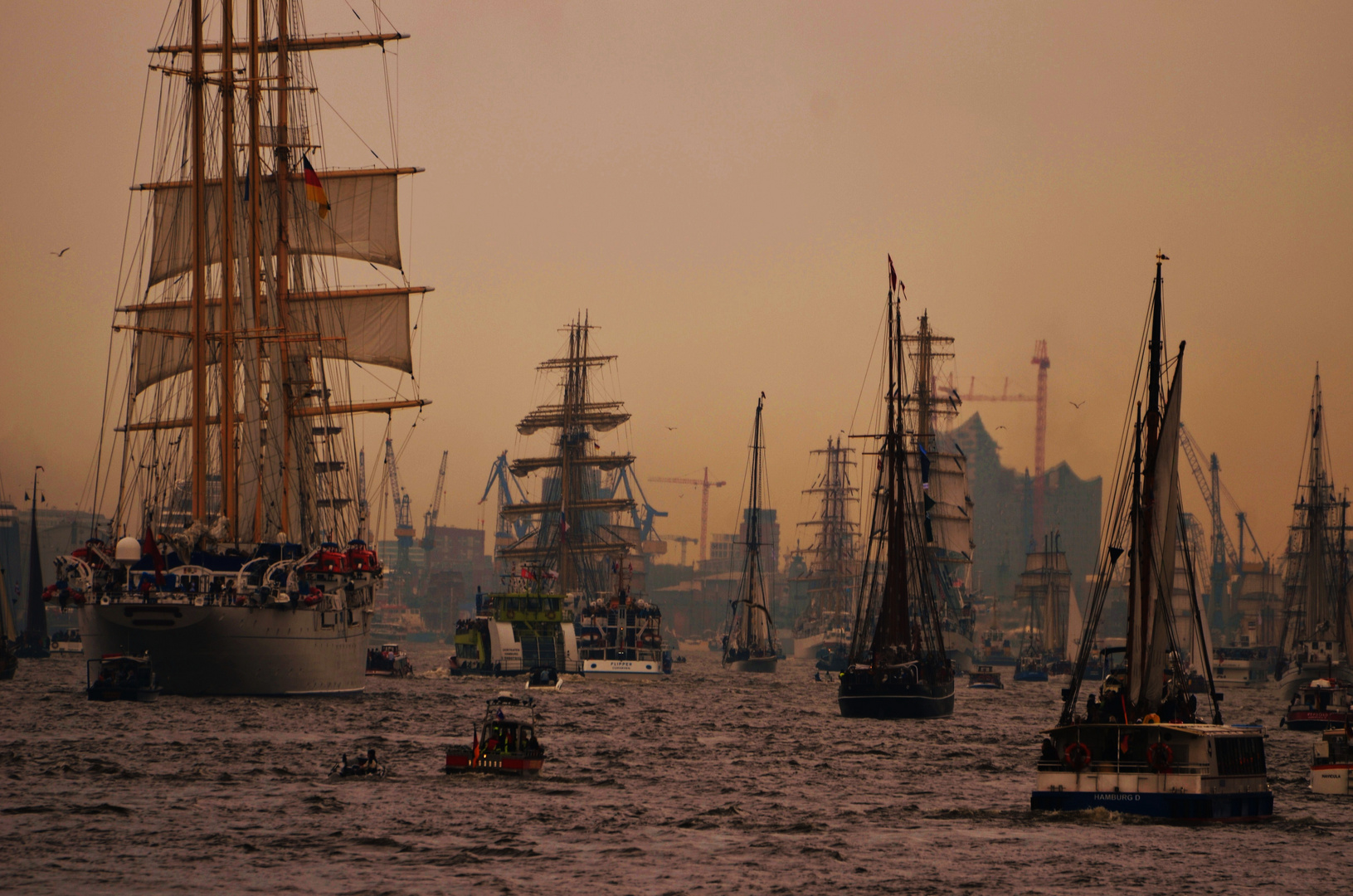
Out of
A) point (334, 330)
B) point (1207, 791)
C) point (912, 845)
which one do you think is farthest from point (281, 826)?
point (334, 330)

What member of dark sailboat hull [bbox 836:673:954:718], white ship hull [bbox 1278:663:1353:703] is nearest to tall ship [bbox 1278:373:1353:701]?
white ship hull [bbox 1278:663:1353:703]

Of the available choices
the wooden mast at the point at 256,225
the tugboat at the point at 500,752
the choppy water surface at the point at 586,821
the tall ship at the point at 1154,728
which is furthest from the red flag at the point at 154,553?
the tall ship at the point at 1154,728

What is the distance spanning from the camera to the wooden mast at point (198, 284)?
331 ft

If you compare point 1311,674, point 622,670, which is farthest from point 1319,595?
point 622,670

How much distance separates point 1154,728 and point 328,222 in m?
100

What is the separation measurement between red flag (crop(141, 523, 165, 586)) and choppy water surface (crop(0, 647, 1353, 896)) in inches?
445

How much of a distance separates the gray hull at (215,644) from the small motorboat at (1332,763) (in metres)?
59.0

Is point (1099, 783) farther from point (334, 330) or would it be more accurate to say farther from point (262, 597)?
point (334, 330)

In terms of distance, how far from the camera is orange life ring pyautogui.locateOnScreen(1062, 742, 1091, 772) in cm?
4706

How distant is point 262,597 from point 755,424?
106371 millimetres

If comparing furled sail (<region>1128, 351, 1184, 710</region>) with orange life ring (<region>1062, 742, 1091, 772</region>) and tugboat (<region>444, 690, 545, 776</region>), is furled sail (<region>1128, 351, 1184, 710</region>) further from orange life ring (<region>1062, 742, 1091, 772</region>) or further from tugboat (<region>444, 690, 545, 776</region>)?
tugboat (<region>444, 690, 545, 776</region>)

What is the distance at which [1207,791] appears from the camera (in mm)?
46562

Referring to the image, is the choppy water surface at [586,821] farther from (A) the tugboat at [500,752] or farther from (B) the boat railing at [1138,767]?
(B) the boat railing at [1138,767]

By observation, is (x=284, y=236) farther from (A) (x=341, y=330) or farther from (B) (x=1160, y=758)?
(B) (x=1160, y=758)
